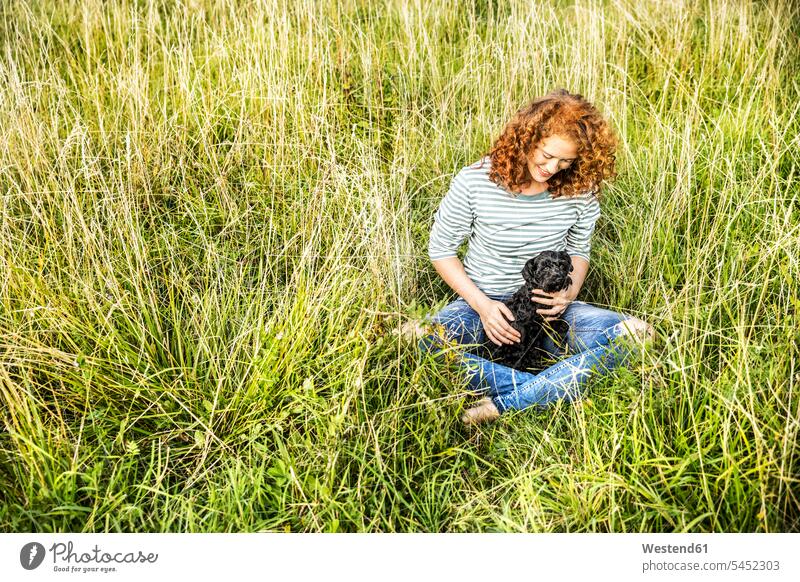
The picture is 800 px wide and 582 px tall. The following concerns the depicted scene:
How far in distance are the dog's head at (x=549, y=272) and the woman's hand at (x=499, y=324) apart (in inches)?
5.3

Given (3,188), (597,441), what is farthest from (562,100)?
(3,188)

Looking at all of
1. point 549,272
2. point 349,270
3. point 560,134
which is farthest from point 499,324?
point 560,134

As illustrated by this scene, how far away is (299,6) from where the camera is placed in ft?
10.5

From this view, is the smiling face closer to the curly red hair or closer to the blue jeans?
the curly red hair

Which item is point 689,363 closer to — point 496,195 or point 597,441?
point 597,441

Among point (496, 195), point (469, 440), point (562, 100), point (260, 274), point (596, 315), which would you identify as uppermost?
point (562, 100)

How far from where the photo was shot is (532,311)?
2.21m

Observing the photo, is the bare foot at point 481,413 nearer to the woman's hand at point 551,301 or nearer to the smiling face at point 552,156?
the woman's hand at point 551,301

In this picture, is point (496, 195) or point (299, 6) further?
point (299, 6)

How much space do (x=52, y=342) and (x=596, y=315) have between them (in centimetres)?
193

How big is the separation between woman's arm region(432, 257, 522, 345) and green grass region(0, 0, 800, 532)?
0.15 metres
